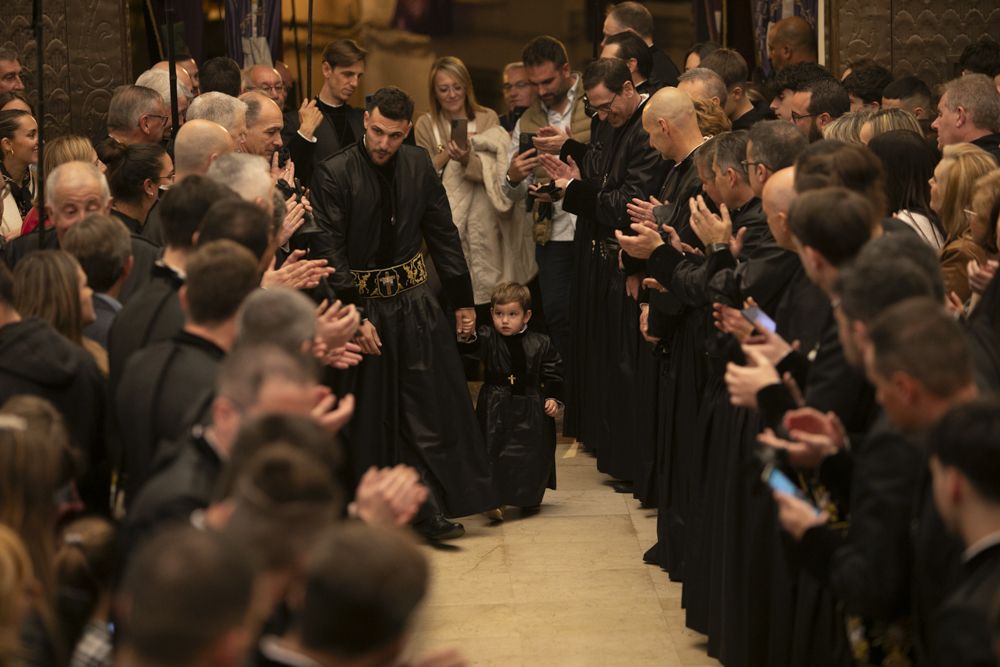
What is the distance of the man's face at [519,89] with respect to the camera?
8645mm

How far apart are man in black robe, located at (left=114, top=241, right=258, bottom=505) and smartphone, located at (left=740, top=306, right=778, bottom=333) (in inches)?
57.4

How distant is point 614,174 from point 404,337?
132 cm

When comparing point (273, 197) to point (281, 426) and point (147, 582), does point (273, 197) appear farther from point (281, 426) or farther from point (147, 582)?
point (147, 582)

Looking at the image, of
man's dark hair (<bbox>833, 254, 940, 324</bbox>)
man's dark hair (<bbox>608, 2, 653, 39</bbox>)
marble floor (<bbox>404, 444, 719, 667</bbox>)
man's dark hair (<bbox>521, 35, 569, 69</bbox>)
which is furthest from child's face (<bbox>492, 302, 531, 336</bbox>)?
man's dark hair (<bbox>833, 254, 940, 324</bbox>)

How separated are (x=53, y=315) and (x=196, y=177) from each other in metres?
0.65

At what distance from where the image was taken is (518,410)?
7.03 metres

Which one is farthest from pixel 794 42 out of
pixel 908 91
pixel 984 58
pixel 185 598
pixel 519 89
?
pixel 185 598

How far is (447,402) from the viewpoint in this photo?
22.4ft

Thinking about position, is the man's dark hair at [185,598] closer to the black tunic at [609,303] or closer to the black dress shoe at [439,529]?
the black dress shoe at [439,529]

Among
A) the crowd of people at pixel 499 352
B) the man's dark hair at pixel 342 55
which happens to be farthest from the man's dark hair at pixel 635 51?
the man's dark hair at pixel 342 55

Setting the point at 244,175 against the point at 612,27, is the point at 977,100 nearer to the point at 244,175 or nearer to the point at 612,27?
the point at 612,27

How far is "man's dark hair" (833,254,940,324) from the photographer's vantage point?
3.41m

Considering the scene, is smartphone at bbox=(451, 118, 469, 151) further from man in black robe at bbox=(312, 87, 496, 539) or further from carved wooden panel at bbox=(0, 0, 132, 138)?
carved wooden panel at bbox=(0, 0, 132, 138)

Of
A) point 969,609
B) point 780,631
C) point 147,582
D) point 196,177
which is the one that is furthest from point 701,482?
point 147,582
